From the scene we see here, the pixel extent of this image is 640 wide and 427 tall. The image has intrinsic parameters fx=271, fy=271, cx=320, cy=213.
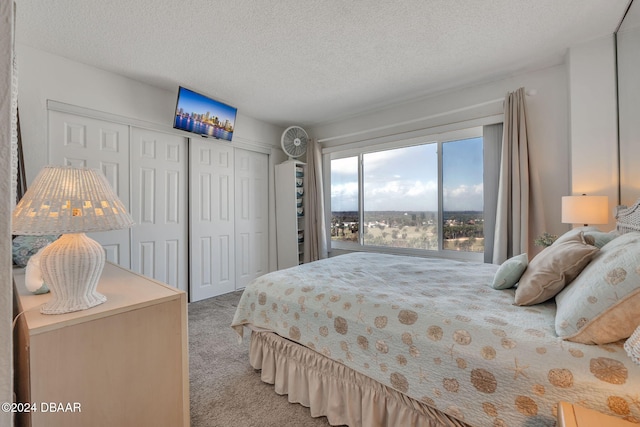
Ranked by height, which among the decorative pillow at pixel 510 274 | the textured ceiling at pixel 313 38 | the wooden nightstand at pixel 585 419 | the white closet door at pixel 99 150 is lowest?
the wooden nightstand at pixel 585 419

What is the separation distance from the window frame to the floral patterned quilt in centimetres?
146

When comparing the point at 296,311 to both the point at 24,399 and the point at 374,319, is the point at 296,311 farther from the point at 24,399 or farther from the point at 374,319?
the point at 24,399

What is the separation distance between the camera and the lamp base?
3.26 ft

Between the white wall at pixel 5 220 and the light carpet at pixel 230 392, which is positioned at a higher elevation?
the white wall at pixel 5 220

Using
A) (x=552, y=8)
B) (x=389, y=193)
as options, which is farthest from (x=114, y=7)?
(x=389, y=193)

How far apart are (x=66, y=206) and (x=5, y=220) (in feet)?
2.51

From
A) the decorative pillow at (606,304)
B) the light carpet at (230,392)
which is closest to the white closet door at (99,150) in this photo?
the light carpet at (230,392)

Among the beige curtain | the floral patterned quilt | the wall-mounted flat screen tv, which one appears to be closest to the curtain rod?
the beige curtain

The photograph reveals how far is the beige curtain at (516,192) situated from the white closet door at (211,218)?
3303 mm

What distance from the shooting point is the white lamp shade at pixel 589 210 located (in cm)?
207

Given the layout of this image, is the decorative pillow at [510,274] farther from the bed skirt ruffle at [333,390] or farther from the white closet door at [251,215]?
the white closet door at [251,215]

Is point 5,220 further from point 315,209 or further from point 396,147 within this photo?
point 315,209

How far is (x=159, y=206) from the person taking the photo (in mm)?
3139

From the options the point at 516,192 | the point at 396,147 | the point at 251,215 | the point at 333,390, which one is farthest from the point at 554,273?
the point at 251,215
